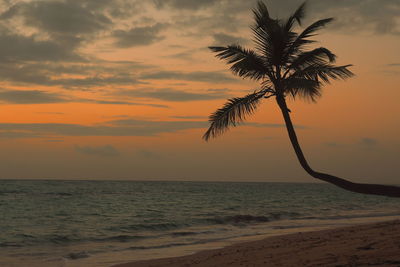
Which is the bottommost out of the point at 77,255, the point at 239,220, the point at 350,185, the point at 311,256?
the point at 239,220

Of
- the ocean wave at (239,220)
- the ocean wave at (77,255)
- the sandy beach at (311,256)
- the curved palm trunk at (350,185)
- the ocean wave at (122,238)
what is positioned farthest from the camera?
the ocean wave at (239,220)

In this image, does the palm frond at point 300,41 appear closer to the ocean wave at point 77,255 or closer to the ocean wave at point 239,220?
the ocean wave at point 77,255

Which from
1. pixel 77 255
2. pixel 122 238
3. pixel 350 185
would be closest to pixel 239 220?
pixel 122 238

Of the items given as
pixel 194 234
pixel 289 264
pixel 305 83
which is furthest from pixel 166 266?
pixel 194 234

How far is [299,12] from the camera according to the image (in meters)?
10.3

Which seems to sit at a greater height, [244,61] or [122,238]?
[244,61]

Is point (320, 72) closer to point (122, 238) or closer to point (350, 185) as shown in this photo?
point (350, 185)

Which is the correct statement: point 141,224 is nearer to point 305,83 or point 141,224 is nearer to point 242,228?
point 242,228

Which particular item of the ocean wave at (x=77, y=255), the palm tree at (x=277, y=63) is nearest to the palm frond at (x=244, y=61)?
the palm tree at (x=277, y=63)

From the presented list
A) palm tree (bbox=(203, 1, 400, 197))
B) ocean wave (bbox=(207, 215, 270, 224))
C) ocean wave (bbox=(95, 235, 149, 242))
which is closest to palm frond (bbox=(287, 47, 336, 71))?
palm tree (bbox=(203, 1, 400, 197))

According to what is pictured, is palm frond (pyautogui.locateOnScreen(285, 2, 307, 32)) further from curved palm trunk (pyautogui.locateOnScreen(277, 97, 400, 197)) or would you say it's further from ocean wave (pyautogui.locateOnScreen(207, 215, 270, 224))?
ocean wave (pyautogui.locateOnScreen(207, 215, 270, 224))

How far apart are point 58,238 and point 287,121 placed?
56.3ft

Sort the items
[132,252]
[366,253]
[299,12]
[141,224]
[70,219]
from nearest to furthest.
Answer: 1. [366,253]
2. [299,12]
3. [132,252]
4. [141,224]
5. [70,219]

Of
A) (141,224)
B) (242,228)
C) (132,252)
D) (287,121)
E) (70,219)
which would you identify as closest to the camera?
(287,121)
